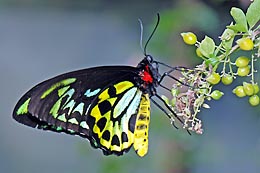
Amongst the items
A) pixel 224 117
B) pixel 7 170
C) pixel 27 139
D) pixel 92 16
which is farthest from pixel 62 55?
pixel 224 117

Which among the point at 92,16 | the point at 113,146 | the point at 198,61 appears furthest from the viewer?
the point at 92,16

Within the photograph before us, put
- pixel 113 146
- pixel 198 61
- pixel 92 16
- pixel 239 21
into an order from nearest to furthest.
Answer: pixel 239 21
pixel 113 146
pixel 198 61
pixel 92 16

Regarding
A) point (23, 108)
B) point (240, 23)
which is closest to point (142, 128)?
point (23, 108)

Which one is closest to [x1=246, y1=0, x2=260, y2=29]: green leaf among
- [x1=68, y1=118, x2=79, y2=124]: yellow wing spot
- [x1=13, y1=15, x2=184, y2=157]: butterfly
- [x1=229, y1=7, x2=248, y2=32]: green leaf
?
[x1=229, y1=7, x2=248, y2=32]: green leaf

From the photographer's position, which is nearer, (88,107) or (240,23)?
(240,23)

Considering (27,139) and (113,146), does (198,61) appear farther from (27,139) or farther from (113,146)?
(27,139)

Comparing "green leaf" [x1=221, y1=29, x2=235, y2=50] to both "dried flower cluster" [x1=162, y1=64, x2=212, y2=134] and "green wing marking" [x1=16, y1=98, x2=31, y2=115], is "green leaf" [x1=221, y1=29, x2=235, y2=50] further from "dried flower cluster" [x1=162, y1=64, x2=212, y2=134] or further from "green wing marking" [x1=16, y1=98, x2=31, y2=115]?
"green wing marking" [x1=16, y1=98, x2=31, y2=115]

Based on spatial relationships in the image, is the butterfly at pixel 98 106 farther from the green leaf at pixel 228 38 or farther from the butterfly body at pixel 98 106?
the green leaf at pixel 228 38

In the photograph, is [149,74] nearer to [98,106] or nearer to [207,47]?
[98,106]
